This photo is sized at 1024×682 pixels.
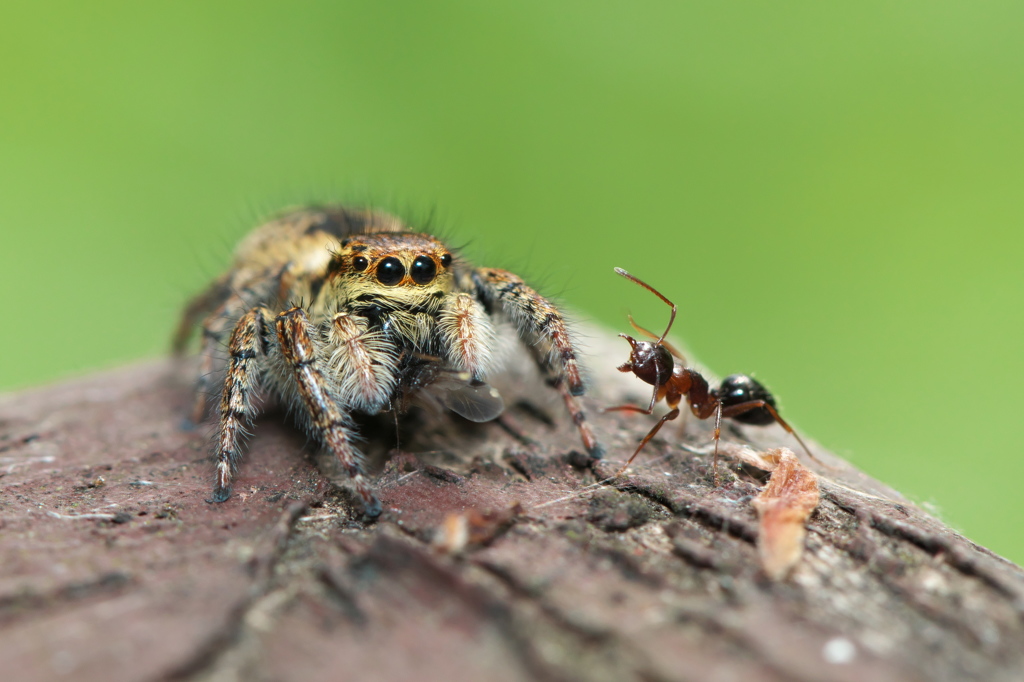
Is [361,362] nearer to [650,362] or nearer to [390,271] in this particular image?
[390,271]

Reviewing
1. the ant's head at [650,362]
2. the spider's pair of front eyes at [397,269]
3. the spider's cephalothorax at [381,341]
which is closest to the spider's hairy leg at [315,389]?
the spider's cephalothorax at [381,341]

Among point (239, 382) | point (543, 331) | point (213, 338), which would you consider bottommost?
point (213, 338)

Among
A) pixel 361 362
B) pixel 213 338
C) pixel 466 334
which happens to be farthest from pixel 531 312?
pixel 213 338

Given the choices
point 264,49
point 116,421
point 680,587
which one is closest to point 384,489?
point 680,587

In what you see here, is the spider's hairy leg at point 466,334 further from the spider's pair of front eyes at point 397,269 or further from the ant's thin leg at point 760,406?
the ant's thin leg at point 760,406

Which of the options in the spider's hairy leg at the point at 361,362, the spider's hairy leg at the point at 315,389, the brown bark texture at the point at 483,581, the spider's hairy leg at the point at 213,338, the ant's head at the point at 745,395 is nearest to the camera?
the brown bark texture at the point at 483,581

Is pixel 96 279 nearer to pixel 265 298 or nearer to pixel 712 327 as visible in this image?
pixel 265 298
